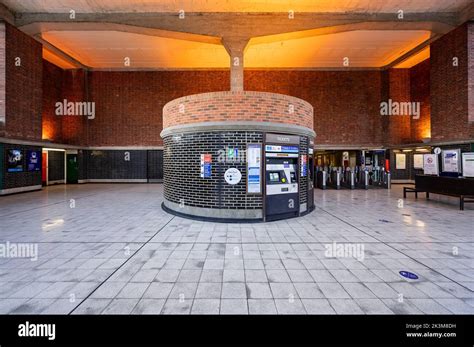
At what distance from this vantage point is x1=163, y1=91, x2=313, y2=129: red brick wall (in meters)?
6.67

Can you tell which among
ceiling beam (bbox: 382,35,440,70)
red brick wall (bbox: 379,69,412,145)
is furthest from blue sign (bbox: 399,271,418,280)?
red brick wall (bbox: 379,69,412,145)

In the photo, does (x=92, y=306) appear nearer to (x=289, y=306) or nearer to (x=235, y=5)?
(x=289, y=306)

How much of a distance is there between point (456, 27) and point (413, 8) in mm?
2877

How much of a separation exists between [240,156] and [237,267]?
11.6ft

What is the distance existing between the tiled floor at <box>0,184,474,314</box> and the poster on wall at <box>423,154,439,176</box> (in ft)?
13.7

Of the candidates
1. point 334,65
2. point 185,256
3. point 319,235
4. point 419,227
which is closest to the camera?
point 185,256

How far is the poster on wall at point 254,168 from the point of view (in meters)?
6.57

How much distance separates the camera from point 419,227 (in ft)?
20.0

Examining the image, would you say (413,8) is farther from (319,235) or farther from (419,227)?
(319,235)

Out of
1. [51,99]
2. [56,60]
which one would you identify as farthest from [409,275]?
[56,60]

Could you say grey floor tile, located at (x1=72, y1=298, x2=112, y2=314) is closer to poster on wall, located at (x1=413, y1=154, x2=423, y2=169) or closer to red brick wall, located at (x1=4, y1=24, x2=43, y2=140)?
red brick wall, located at (x1=4, y1=24, x2=43, y2=140)

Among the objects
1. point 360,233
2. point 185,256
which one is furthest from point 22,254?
point 360,233

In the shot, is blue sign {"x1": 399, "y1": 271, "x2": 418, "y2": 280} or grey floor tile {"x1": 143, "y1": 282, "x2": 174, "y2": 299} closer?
grey floor tile {"x1": 143, "y1": 282, "x2": 174, "y2": 299}

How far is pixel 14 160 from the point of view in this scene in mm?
12469
